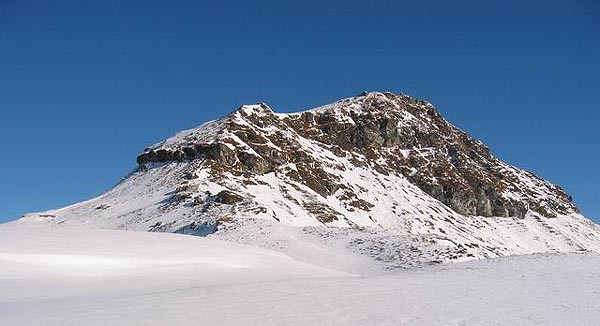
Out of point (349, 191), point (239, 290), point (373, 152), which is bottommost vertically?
point (239, 290)

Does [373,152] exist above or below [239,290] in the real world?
above

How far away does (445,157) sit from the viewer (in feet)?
455

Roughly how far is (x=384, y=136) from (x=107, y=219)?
8448 centimetres

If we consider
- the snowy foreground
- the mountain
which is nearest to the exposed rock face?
the mountain

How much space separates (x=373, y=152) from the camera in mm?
124500

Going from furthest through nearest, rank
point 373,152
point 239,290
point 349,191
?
point 373,152, point 349,191, point 239,290

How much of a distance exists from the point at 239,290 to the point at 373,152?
112 metres

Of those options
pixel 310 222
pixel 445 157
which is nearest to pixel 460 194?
pixel 445 157

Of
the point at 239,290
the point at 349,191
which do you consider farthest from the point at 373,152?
the point at 239,290

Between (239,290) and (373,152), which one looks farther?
(373,152)

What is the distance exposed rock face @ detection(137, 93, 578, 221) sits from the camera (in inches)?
3442

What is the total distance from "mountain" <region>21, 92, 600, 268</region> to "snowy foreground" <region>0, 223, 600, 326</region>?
1297 cm

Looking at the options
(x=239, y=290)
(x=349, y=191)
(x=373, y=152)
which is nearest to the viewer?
(x=239, y=290)

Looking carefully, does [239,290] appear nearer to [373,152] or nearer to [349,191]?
[349,191]
